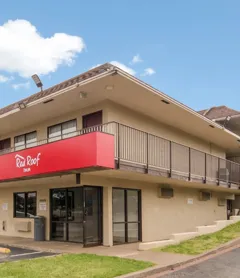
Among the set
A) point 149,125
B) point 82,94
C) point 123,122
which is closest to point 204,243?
point 149,125

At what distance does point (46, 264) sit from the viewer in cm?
934

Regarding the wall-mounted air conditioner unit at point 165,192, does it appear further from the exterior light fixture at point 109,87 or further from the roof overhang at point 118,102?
the exterior light fixture at point 109,87

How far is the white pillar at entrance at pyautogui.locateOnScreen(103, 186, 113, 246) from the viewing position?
42.7ft

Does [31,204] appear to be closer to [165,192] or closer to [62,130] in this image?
[62,130]

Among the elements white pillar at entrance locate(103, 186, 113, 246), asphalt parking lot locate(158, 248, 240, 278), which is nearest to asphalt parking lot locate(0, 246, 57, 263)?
white pillar at entrance locate(103, 186, 113, 246)

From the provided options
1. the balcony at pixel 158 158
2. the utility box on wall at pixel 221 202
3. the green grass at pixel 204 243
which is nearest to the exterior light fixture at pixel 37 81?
the balcony at pixel 158 158

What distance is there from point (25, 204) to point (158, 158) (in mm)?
7197

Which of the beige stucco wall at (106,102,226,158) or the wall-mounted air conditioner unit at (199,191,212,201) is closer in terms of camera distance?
the beige stucco wall at (106,102,226,158)

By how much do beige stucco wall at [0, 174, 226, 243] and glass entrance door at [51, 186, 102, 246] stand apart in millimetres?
274

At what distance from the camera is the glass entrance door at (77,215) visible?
1288cm

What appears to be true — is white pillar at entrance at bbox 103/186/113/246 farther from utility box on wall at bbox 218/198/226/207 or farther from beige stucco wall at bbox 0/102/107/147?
utility box on wall at bbox 218/198/226/207

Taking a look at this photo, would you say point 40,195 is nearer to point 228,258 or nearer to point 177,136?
point 177,136

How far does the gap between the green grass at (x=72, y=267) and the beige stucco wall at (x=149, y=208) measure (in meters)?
3.10

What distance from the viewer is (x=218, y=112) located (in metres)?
23.8
